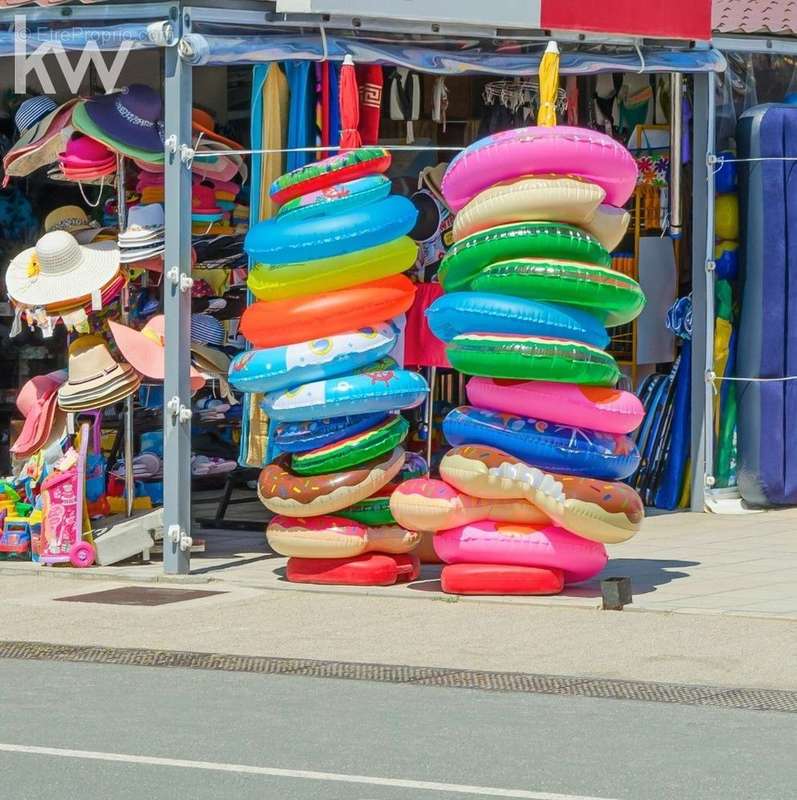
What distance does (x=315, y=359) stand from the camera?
11.3m

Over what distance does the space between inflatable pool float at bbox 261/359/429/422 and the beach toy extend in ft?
3.65

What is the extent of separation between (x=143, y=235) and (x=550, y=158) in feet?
10.9

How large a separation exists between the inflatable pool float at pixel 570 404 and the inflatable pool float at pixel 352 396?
717mm

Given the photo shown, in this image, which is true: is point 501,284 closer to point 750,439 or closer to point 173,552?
point 173,552

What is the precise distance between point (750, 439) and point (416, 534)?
4.58 meters

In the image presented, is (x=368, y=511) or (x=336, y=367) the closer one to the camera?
(x=336, y=367)

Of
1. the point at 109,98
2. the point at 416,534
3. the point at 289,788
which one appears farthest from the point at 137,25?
the point at 289,788

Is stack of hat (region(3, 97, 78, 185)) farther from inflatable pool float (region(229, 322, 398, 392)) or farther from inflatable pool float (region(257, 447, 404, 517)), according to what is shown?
inflatable pool float (region(257, 447, 404, 517))

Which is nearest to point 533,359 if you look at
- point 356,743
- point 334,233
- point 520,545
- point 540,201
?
point 540,201

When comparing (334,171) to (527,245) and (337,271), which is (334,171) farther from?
(527,245)

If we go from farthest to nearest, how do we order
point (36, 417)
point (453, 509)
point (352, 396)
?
1. point (36, 417)
2. point (352, 396)
3. point (453, 509)

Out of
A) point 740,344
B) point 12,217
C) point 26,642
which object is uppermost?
point 12,217

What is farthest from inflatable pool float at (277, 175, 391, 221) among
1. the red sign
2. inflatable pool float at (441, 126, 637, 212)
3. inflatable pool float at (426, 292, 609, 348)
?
the red sign

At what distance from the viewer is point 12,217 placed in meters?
15.6
